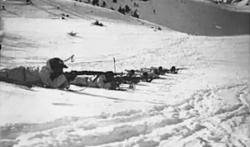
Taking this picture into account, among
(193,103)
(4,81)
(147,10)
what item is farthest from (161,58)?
(147,10)

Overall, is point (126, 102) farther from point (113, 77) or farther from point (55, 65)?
point (113, 77)

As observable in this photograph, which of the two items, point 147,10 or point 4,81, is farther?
point 147,10

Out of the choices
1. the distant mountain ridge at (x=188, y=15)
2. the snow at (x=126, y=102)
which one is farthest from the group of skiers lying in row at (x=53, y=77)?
the distant mountain ridge at (x=188, y=15)

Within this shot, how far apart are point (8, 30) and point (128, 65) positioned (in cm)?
516

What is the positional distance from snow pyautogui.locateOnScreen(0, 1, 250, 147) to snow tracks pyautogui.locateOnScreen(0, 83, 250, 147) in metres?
0.01

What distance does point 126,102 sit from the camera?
263 inches

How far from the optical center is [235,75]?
1157 cm

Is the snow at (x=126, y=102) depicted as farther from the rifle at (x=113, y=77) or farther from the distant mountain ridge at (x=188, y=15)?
the distant mountain ridge at (x=188, y=15)

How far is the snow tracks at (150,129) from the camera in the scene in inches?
180

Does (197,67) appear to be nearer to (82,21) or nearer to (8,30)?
(8,30)

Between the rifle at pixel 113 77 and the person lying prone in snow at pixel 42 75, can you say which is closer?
the person lying prone in snow at pixel 42 75

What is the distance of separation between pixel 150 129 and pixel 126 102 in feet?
4.65

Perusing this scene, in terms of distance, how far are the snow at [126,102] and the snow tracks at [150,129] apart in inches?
0.5

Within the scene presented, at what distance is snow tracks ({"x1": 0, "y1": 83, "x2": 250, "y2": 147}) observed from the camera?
457cm
